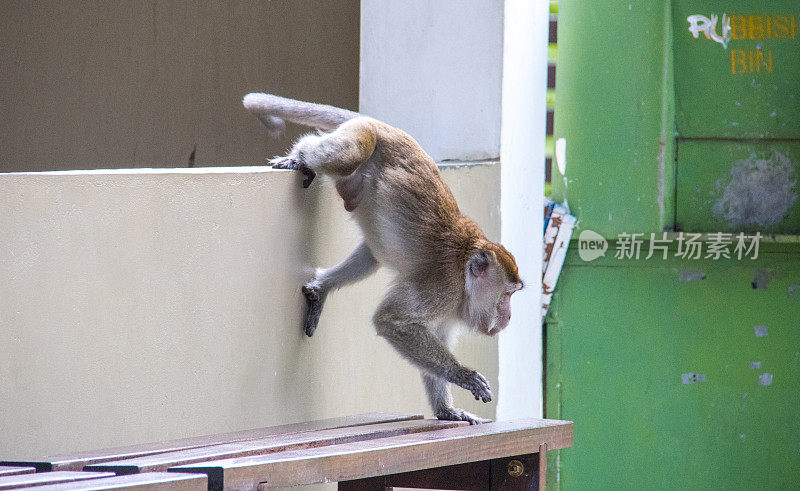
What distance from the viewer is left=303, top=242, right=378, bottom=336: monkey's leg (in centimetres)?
374

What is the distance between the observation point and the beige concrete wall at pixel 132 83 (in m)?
6.05

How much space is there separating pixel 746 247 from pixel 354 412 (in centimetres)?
225

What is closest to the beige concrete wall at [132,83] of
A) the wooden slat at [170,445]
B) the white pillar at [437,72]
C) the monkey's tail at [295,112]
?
the white pillar at [437,72]

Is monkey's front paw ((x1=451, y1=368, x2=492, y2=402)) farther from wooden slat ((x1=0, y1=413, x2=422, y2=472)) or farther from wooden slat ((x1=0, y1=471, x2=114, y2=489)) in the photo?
wooden slat ((x1=0, y1=471, x2=114, y2=489))

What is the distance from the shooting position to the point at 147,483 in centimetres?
178

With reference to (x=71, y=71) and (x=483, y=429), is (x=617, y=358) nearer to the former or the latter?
(x=483, y=429)

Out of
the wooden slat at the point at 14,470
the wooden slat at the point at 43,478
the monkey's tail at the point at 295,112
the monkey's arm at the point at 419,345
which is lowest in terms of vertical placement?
the wooden slat at the point at 14,470

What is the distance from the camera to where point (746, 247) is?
17.3ft

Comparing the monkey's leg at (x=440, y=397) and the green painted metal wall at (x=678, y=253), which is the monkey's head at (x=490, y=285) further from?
the green painted metal wall at (x=678, y=253)

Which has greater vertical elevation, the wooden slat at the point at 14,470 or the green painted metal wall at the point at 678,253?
the green painted metal wall at the point at 678,253

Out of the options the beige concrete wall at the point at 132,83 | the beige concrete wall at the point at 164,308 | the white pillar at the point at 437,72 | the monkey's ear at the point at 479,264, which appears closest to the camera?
the beige concrete wall at the point at 164,308

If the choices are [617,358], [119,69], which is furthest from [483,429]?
[119,69]

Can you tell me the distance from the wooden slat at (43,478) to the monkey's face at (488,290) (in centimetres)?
177

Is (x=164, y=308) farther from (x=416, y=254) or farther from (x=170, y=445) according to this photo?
(x=416, y=254)
